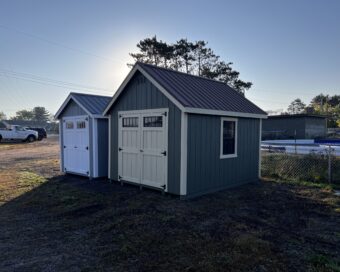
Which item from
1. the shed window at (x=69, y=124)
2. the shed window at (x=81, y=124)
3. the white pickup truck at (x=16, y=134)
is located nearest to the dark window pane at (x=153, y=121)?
the shed window at (x=81, y=124)

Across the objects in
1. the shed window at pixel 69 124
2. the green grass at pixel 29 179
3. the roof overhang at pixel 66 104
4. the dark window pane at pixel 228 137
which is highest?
the roof overhang at pixel 66 104

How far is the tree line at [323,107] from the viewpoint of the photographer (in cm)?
3909

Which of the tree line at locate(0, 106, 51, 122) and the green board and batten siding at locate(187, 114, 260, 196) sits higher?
the tree line at locate(0, 106, 51, 122)

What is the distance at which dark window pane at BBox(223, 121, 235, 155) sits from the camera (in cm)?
740

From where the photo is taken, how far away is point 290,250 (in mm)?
3674

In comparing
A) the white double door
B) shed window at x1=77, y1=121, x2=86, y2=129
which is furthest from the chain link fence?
shed window at x1=77, y1=121, x2=86, y2=129

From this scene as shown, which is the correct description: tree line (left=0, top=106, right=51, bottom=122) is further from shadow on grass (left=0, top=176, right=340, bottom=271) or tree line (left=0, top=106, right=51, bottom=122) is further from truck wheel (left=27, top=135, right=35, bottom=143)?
shadow on grass (left=0, top=176, right=340, bottom=271)

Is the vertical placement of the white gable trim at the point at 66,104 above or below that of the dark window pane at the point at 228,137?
above

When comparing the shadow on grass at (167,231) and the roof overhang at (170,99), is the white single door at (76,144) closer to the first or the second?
the roof overhang at (170,99)

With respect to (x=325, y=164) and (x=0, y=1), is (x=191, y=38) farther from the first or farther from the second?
(x=325, y=164)

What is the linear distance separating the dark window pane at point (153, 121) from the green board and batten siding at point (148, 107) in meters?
0.29

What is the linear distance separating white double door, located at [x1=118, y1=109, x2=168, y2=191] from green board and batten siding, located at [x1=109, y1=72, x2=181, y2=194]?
166 mm

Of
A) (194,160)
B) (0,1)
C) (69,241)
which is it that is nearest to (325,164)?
(194,160)

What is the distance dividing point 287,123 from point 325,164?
1940 centimetres
